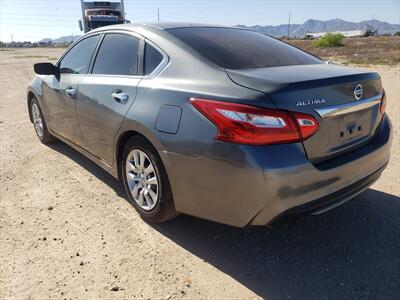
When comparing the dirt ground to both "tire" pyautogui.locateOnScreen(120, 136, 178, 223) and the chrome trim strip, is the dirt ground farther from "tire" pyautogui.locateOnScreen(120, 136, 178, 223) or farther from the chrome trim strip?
the chrome trim strip

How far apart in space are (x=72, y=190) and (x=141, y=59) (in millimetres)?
1649

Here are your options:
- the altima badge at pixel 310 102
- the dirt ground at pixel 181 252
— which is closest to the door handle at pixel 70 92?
the dirt ground at pixel 181 252

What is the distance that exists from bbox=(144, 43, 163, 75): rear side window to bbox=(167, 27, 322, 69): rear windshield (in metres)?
0.22

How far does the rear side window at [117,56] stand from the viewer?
138 inches

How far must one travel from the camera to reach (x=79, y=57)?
4414mm

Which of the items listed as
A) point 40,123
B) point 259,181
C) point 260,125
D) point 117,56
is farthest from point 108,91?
point 40,123

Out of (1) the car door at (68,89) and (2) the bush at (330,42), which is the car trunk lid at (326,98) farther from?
(2) the bush at (330,42)

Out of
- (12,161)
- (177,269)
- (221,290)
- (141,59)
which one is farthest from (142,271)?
(12,161)

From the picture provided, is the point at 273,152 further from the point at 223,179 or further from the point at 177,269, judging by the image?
the point at 177,269

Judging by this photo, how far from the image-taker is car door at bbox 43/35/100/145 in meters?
4.20

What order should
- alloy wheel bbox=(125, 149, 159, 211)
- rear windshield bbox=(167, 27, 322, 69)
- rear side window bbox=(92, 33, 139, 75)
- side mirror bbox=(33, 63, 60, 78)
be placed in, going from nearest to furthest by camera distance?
1. rear windshield bbox=(167, 27, 322, 69)
2. alloy wheel bbox=(125, 149, 159, 211)
3. rear side window bbox=(92, 33, 139, 75)
4. side mirror bbox=(33, 63, 60, 78)

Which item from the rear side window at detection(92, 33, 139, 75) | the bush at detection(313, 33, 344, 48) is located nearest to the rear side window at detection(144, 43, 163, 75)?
the rear side window at detection(92, 33, 139, 75)

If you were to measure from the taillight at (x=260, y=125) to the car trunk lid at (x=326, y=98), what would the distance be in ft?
0.18

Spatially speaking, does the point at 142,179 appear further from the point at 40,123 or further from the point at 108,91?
the point at 40,123
